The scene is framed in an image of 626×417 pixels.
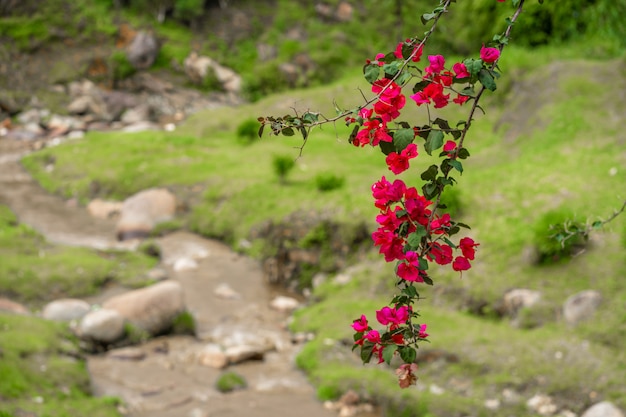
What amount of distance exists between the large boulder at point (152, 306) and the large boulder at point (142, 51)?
24.2 m

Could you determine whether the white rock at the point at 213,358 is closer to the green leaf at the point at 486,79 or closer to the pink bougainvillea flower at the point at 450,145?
the pink bougainvillea flower at the point at 450,145

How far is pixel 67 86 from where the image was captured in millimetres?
31312

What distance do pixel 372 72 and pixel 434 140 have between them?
10.9 inches

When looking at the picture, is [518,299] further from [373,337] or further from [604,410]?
[373,337]

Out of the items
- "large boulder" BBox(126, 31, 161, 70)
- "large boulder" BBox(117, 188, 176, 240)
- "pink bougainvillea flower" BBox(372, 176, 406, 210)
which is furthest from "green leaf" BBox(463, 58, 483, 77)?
"large boulder" BBox(126, 31, 161, 70)

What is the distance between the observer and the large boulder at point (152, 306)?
1062 centimetres

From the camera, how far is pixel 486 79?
2002 millimetres

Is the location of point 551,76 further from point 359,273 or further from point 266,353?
point 266,353

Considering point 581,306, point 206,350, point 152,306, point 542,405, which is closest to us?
point 542,405

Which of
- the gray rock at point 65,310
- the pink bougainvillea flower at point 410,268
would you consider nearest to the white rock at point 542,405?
the pink bougainvillea flower at point 410,268

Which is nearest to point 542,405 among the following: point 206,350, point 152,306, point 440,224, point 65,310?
point 206,350

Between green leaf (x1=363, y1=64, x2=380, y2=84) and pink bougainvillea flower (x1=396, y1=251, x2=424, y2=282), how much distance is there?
20.8 inches

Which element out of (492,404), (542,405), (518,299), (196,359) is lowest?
(196,359)

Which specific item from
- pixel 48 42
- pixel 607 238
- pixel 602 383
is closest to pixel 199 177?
pixel 607 238
